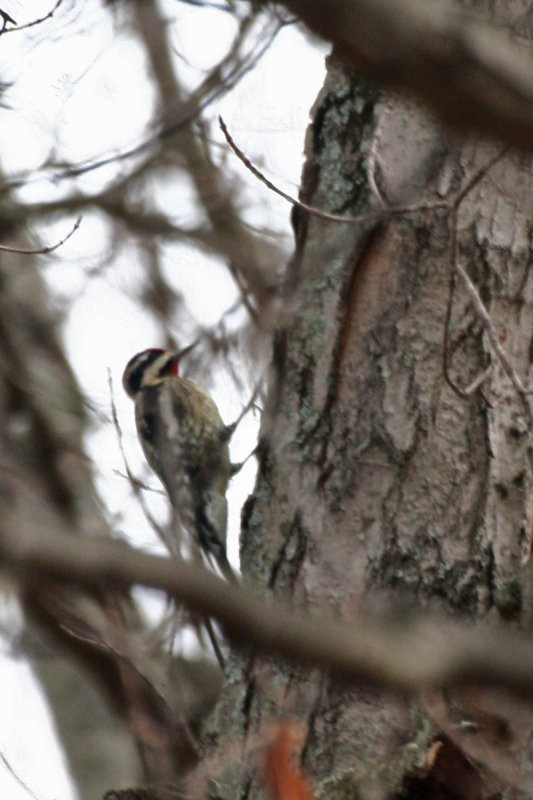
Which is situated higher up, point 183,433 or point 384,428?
point 183,433

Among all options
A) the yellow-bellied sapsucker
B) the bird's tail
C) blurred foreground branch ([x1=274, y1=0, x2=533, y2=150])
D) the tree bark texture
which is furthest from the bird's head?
blurred foreground branch ([x1=274, y1=0, x2=533, y2=150])

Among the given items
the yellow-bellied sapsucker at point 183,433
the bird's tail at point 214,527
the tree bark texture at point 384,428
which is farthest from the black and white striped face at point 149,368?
the tree bark texture at point 384,428

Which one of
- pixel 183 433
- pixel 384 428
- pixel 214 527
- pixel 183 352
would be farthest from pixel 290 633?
pixel 183 433

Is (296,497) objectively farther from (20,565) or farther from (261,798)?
(20,565)

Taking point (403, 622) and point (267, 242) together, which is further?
point (267, 242)

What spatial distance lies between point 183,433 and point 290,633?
477 centimetres

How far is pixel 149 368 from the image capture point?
18.8 ft

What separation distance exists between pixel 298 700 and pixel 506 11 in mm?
1837

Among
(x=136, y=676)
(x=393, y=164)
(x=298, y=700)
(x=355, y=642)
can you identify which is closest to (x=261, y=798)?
(x=298, y=700)

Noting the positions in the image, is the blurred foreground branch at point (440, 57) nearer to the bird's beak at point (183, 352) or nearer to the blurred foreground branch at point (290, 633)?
the blurred foreground branch at point (290, 633)

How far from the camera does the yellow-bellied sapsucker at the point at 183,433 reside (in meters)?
5.21

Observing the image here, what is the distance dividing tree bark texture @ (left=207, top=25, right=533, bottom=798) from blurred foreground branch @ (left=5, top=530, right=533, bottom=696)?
62.9 inches

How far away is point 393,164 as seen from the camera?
9.98 ft

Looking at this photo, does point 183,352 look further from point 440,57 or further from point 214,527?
point 440,57
